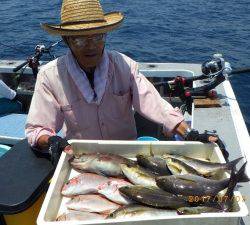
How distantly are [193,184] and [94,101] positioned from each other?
1317mm

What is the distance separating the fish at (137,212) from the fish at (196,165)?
1.32 feet

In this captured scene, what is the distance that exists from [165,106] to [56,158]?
3.56 feet

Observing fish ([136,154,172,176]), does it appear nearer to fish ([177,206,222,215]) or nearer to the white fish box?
the white fish box

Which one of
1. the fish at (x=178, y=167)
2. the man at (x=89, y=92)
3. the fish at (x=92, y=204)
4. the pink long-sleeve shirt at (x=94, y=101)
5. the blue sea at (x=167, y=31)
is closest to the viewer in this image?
the fish at (x=92, y=204)

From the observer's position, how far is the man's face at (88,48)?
3.07 meters

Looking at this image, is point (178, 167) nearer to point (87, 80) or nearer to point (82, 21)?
point (87, 80)

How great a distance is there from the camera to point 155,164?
262cm

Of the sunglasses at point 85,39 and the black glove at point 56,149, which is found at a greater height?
the sunglasses at point 85,39

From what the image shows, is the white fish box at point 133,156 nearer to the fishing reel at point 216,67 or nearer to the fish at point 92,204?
the fish at point 92,204

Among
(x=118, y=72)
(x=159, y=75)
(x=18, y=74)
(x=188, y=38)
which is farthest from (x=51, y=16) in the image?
(x=118, y=72)

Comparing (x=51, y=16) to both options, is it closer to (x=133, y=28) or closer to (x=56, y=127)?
(x=133, y=28)

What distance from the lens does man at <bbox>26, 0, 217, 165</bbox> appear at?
3.12 meters

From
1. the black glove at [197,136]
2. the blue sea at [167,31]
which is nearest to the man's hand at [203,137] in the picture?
the black glove at [197,136]

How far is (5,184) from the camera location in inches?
105
